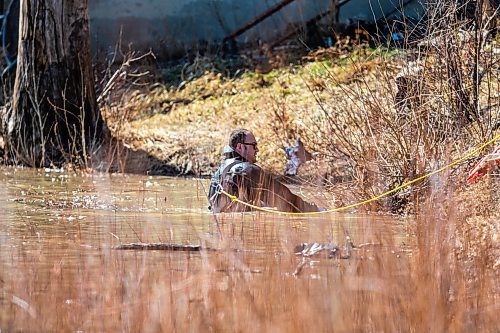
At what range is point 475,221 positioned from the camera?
6445 mm

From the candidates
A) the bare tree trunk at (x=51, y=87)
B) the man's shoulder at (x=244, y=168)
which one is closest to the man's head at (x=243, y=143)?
the man's shoulder at (x=244, y=168)

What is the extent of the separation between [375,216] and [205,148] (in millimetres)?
5872

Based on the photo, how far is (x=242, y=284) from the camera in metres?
4.45

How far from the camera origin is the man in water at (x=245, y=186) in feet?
27.1

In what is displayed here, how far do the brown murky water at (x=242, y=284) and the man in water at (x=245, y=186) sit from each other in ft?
3.99

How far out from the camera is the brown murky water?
4.01m

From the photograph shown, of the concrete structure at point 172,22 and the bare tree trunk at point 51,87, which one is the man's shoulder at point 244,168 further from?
the concrete structure at point 172,22

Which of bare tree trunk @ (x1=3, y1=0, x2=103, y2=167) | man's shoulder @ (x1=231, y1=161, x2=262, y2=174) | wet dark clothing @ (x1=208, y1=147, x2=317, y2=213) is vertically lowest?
wet dark clothing @ (x1=208, y1=147, x2=317, y2=213)

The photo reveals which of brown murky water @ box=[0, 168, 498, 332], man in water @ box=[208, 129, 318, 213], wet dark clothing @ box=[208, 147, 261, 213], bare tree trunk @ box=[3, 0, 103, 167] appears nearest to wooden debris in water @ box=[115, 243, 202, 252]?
brown murky water @ box=[0, 168, 498, 332]

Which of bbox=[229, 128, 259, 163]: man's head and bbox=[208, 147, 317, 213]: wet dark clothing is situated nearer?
bbox=[208, 147, 317, 213]: wet dark clothing

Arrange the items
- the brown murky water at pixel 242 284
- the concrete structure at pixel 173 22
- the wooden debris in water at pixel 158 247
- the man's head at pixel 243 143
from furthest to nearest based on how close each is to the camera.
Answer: the concrete structure at pixel 173 22, the man's head at pixel 243 143, the wooden debris in water at pixel 158 247, the brown murky water at pixel 242 284

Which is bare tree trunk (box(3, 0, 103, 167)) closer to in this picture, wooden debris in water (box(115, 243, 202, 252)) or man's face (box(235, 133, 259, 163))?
man's face (box(235, 133, 259, 163))

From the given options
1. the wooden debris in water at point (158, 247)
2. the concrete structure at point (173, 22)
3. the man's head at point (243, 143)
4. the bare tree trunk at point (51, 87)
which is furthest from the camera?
the concrete structure at point (173, 22)

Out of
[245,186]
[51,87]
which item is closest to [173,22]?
[51,87]
